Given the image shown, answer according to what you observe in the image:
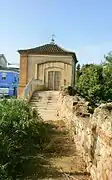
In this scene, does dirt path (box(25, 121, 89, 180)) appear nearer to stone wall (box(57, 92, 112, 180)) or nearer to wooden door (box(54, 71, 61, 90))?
stone wall (box(57, 92, 112, 180))

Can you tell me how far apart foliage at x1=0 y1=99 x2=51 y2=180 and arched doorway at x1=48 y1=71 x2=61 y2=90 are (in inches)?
964

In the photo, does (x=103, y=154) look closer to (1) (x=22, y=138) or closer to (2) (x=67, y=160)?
(2) (x=67, y=160)

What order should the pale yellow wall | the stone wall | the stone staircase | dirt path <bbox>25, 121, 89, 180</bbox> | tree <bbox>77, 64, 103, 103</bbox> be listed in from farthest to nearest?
the pale yellow wall, tree <bbox>77, 64, 103, 103</bbox>, the stone staircase, dirt path <bbox>25, 121, 89, 180</bbox>, the stone wall

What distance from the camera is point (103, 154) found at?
5.43 m

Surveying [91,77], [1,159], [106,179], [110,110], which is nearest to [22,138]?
[1,159]

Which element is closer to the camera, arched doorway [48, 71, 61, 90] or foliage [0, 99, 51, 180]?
foliage [0, 99, 51, 180]

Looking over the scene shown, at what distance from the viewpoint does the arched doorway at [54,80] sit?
36.0 meters

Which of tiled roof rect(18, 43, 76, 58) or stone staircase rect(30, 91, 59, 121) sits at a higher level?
tiled roof rect(18, 43, 76, 58)

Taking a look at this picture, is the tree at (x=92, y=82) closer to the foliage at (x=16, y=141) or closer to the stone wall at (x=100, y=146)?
the foliage at (x=16, y=141)

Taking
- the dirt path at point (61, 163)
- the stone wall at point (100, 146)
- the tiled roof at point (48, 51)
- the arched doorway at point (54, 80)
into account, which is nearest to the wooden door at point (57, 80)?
the arched doorway at point (54, 80)

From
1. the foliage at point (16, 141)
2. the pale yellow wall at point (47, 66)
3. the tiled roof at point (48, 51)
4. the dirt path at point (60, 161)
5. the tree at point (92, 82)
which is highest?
the tiled roof at point (48, 51)

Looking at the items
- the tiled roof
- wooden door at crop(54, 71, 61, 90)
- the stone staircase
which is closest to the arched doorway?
wooden door at crop(54, 71, 61, 90)

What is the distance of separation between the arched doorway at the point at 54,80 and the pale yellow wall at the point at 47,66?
27 cm

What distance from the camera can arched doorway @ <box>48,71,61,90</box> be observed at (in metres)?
36.0
